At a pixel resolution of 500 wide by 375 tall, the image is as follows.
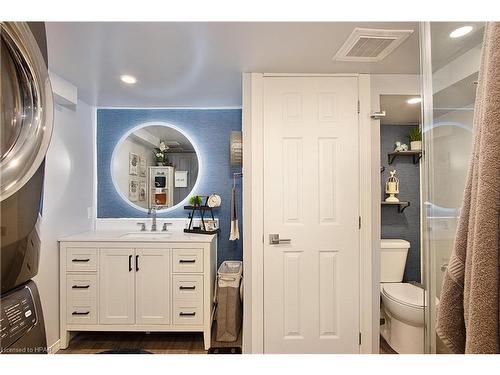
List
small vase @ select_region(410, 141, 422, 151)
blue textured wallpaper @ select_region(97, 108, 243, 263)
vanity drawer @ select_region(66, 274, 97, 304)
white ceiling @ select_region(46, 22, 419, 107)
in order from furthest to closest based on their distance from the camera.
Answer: blue textured wallpaper @ select_region(97, 108, 243, 263) → small vase @ select_region(410, 141, 422, 151) → vanity drawer @ select_region(66, 274, 97, 304) → white ceiling @ select_region(46, 22, 419, 107)

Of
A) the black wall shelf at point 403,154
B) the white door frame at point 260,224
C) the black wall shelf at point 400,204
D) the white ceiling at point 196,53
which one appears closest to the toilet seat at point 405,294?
the white door frame at point 260,224

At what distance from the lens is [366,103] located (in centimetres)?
192

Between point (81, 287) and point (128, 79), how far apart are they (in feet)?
5.39

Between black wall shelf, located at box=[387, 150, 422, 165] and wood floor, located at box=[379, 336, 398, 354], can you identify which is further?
black wall shelf, located at box=[387, 150, 422, 165]

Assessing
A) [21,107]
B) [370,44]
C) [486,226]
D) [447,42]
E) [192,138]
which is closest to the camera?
[486,226]

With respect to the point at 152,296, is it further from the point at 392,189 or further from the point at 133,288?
the point at 392,189

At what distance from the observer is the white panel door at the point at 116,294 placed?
213cm

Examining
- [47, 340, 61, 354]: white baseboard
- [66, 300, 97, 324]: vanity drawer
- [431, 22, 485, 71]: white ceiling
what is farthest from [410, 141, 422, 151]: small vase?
[47, 340, 61, 354]: white baseboard

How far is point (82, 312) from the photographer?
2129 mm

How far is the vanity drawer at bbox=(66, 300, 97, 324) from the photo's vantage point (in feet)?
6.98

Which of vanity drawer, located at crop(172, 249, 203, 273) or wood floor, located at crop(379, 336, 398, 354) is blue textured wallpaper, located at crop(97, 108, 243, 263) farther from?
wood floor, located at crop(379, 336, 398, 354)

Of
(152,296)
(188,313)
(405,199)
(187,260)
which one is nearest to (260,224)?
(187,260)

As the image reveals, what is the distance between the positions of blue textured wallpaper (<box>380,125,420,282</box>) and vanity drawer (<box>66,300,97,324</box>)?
2618 millimetres

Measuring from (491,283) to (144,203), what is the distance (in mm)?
2784
